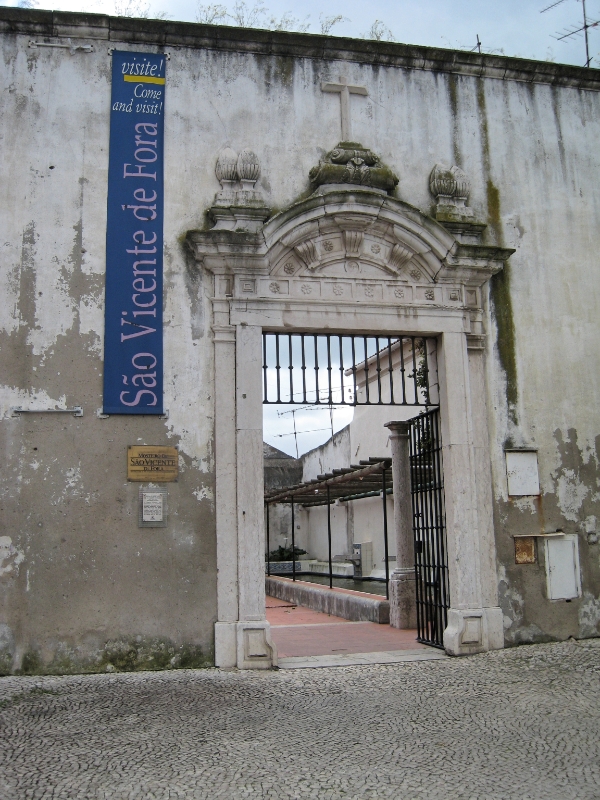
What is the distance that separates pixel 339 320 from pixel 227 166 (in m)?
1.91

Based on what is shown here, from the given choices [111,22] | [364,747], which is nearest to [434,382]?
[364,747]

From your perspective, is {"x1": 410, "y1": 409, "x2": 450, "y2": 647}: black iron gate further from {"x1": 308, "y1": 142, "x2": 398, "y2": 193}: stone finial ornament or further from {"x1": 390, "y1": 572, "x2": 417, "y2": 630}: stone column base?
{"x1": 308, "y1": 142, "x2": 398, "y2": 193}: stone finial ornament

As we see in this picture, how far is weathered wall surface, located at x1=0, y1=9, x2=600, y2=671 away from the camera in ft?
23.5

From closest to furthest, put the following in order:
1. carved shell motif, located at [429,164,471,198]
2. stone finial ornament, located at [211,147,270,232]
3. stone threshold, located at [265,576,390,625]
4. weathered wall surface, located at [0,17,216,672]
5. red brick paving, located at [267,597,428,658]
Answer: weathered wall surface, located at [0,17,216,672] → stone finial ornament, located at [211,147,270,232] → carved shell motif, located at [429,164,471,198] → red brick paving, located at [267,597,428,658] → stone threshold, located at [265,576,390,625]

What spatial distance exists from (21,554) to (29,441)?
1.01 meters

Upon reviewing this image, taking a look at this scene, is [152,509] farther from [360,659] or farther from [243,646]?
[360,659]

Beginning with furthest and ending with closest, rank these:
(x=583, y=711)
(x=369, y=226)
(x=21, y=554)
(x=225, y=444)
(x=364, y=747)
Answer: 1. (x=369, y=226)
2. (x=225, y=444)
3. (x=21, y=554)
4. (x=583, y=711)
5. (x=364, y=747)

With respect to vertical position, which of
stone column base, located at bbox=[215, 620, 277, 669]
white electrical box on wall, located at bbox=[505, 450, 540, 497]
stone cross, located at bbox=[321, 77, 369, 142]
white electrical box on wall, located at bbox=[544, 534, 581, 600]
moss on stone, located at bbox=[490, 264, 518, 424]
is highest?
stone cross, located at bbox=[321, 77, 369, 142]

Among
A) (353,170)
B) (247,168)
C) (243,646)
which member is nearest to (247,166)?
(247,168)

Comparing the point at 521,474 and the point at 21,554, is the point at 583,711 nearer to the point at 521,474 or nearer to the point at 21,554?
the point at 521,474

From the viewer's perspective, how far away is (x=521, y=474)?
8234 millimetres

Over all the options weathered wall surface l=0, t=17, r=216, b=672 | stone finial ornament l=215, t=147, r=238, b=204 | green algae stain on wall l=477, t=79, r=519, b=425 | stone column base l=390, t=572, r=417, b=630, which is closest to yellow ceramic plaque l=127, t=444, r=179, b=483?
weathered wall surface l=0, t=17, r=216, b=672

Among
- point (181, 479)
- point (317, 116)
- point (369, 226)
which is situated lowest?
point (181, 479)

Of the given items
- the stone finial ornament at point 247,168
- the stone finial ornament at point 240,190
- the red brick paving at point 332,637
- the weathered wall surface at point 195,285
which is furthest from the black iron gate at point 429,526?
the stone finial ornament at point 247,168
